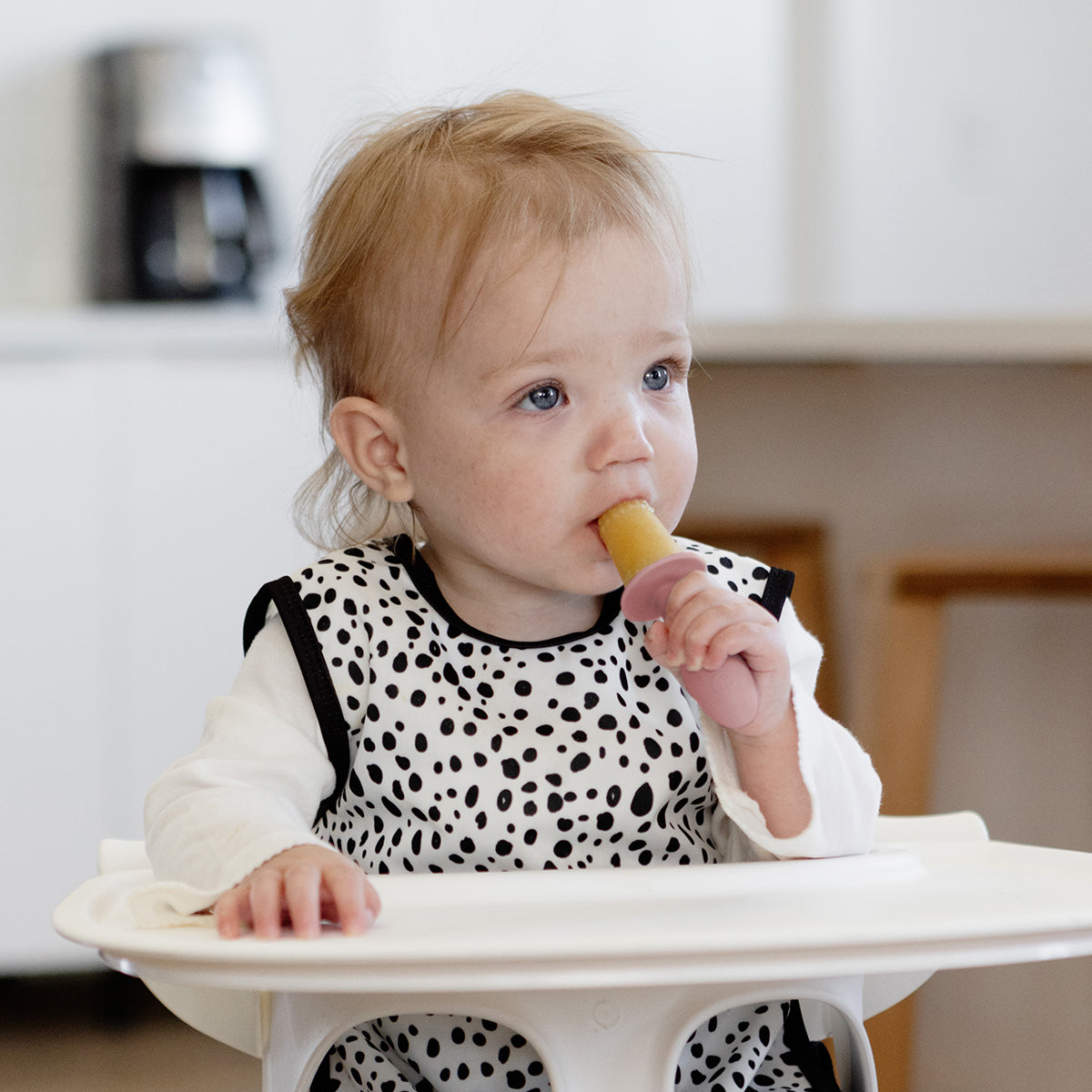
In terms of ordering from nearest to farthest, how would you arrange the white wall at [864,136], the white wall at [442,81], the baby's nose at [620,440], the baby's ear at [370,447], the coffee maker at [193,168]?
the baby's nose at [620,440] < the baby's ear at [370,447] < the coffee maker at [193,168] < the white wall at [442,81] < the white wall at [864,136]

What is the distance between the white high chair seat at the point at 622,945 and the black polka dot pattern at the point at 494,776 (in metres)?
0.08

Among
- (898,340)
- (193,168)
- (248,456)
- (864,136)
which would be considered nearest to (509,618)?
(898,340)

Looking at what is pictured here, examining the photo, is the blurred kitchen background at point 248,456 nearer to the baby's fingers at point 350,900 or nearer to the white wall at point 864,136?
the white wall at point 864,136

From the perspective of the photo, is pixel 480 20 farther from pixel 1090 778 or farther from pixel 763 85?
pixel 1090 778

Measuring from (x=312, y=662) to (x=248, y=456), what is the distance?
1105mm

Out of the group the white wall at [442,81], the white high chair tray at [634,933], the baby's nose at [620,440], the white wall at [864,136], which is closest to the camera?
the white high chair tray at [634,933]

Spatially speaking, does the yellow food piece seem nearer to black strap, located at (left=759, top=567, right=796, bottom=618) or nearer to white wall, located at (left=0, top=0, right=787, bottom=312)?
black strap, located at (left=759, top=567, right=796, bottom=618)

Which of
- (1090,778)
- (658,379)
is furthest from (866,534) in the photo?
(658,379)

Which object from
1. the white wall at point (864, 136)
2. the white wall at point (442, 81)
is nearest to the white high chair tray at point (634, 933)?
the white wall at point (442, 81)

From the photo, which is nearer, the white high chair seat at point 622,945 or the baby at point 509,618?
the white high chair seat at point 622,945

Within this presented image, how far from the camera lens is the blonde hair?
793 mm

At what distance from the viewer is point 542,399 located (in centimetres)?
78

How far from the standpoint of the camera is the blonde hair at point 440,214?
793 mm

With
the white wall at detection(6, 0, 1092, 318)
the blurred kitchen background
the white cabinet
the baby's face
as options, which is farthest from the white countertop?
the white wall at detection(6, 0, 1092, 318)
